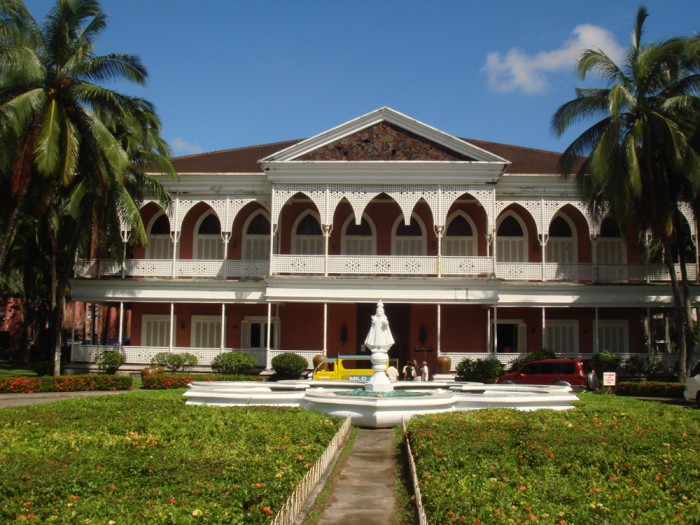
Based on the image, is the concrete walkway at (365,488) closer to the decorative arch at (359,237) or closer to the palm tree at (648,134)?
the palm tree at (648,134)

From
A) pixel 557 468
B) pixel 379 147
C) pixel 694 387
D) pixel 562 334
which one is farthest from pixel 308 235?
pixel 557 468

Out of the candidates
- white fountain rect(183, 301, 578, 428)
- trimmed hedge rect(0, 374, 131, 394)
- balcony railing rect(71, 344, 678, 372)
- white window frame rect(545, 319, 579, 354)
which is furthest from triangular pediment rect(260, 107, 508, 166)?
white fountain rect(183, 301, 578, 428)

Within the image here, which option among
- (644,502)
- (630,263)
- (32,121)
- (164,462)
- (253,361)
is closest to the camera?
(644,502)

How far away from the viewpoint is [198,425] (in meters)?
12.5

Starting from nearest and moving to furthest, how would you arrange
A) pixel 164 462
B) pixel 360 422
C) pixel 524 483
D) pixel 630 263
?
1. pixel 524 483
2. pixel 164 462
3. pixel 360 422
4. pixel 630 263

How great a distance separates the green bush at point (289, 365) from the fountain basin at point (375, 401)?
7271 mm

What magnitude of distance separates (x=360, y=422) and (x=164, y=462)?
646cm

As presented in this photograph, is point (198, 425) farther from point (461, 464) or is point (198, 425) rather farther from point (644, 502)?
point (644, 502)

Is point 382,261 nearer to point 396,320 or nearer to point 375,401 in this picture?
point 396,320

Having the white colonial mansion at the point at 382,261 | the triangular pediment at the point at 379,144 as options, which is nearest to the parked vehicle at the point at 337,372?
the white colonial mansion at the point at 382,261

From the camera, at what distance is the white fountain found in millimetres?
15094

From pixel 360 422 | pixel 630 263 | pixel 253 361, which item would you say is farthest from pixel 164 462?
pixel 630 263

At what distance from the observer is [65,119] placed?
23281mm

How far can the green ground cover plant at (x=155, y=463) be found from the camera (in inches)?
278
